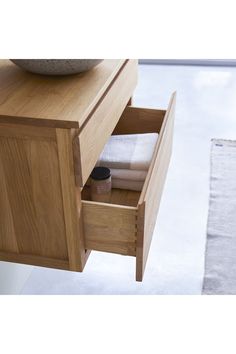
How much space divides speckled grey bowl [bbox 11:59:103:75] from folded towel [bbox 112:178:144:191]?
0.30 m

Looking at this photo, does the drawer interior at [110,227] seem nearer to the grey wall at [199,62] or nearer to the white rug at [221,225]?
the white rug at [221,225]

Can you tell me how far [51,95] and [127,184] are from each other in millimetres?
337

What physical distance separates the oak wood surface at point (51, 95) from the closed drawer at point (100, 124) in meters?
0.02

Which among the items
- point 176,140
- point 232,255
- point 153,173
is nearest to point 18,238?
point 153,173

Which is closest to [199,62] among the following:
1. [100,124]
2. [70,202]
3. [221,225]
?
[221,225]

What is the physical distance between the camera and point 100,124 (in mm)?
841

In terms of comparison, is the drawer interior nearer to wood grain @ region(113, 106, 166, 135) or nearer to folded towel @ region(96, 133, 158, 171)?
folded towel @ region(96, 133, 158, 171)

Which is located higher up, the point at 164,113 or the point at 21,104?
the point at 21,104

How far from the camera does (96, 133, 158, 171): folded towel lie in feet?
3.41

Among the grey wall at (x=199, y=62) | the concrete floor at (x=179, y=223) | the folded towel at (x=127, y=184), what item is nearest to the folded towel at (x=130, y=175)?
the folded towel at (x=127, y=184)

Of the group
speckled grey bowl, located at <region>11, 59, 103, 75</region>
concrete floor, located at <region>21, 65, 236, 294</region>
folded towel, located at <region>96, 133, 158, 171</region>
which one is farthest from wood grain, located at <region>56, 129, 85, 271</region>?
concrete floor, located at <region>21, 65, 236, 294</region>

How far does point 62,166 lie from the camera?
2.43 feet
